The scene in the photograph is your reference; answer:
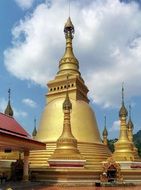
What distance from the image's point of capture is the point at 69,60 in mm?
41469

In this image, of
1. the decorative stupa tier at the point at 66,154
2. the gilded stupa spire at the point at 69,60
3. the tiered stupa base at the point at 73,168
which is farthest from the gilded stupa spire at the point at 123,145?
the gilded stupa spire at the point at 69,60

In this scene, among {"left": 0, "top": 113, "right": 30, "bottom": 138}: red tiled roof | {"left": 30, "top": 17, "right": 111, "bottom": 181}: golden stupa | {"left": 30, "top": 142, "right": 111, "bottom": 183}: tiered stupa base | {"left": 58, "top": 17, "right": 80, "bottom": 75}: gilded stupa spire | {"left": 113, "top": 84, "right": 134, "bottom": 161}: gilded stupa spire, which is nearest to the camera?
{"left": 0, "top": 113, "right": 30, "bottom": 138}: red tiled roof

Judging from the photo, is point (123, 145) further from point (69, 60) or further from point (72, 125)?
point (69, 60)

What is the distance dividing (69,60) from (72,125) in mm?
9073

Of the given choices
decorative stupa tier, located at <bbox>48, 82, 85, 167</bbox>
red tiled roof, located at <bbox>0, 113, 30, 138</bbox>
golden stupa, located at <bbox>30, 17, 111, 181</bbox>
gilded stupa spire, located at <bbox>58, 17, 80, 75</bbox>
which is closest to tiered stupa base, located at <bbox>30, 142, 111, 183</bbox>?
golden stupa, located at <bbox>30, 17, 111, 181</bbox>

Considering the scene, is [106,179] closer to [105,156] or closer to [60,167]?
[60,167]

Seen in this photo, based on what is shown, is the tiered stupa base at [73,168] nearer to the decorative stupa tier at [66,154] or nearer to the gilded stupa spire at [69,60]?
the decorative stupa tier at [66,154]

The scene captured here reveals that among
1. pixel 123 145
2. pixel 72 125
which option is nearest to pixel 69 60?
pixel 72 125

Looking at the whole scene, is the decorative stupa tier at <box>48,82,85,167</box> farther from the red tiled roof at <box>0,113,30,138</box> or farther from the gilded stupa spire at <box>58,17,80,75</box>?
the gilded stupa spire at <box>58,17,80,75</box>

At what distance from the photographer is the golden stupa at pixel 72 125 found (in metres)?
29.1

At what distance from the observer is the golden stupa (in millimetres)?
29078

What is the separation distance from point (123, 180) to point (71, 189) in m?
6.30

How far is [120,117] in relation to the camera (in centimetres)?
3678

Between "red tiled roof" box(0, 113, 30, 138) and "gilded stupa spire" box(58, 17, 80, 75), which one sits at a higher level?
"gilded stupa spire" box(58, 17, 80, 75)
